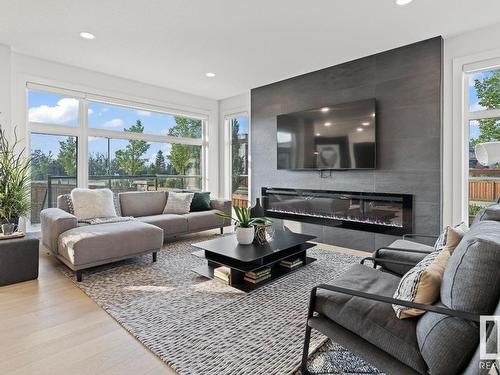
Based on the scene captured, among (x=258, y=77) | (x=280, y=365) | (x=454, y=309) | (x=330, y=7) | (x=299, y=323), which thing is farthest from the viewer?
(x=258, y=77)

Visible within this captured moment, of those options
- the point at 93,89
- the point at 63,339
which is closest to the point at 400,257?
the point at 63,339

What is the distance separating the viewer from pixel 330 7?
2748 millimetres

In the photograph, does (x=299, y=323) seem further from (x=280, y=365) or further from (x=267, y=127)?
(x=267, y=127)

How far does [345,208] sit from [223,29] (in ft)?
9.39

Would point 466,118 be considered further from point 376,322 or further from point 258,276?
point 376,322

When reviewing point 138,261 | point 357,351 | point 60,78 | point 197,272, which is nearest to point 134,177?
point 60,78

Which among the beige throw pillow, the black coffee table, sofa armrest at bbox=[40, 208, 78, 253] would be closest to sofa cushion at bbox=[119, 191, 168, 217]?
sofa armrest at bbox=[40, 208, 78, 253]

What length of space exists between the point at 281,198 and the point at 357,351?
12.4 feet

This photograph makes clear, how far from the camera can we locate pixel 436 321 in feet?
3.61

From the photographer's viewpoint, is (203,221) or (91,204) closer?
(91,204)

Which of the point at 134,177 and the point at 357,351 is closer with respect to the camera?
the point at 357,351

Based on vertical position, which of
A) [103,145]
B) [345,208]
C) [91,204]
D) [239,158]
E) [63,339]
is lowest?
[63,339]

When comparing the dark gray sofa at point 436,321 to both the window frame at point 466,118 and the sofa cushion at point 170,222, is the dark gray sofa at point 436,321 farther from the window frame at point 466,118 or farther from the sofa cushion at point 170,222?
the sofa cushion at point 170,222

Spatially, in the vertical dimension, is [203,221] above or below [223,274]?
above
